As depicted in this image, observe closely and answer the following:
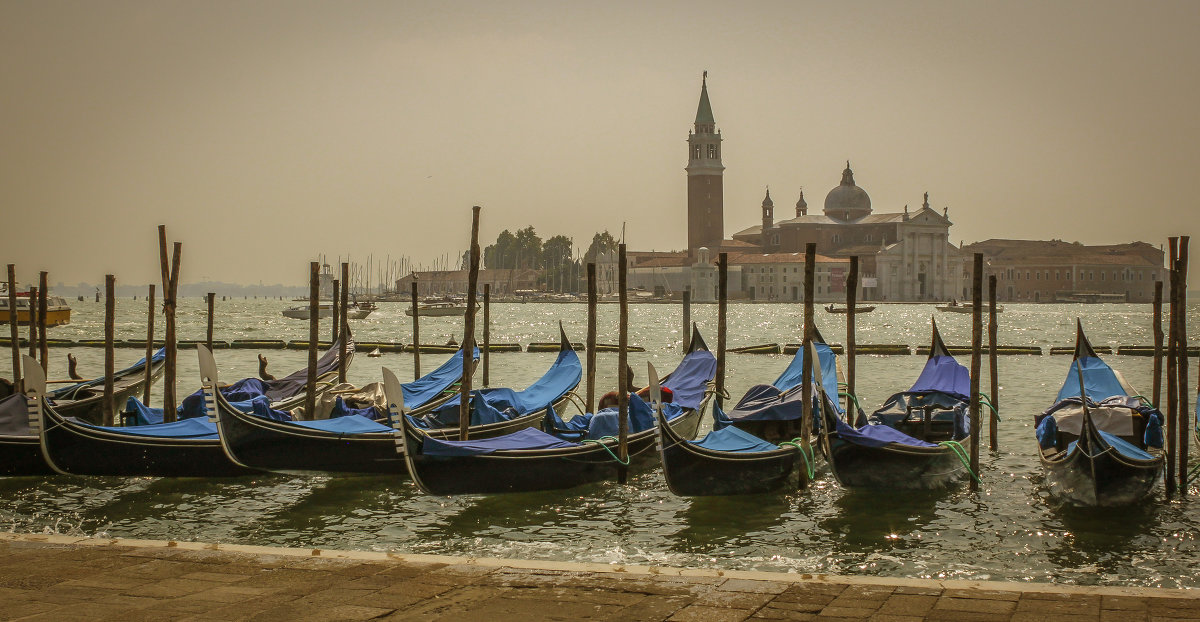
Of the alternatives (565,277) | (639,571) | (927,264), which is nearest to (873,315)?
(927,264)

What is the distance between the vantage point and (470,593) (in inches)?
170

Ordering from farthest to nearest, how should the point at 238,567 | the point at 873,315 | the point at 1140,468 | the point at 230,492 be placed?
the point at 873,315, the point at 230,492, the point at 1140,468, the point at 238,567

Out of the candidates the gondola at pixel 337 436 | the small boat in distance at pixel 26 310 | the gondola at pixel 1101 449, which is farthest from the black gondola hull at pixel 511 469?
the small boat in distance at pixel 26 310

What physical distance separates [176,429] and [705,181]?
75.9 m

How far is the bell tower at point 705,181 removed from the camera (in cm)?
8288

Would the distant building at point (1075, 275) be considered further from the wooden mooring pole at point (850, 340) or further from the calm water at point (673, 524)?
the calm water at point (673, 524)

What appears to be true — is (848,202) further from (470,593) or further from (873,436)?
(470,593)

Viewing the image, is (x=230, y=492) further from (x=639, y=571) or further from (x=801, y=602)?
(x=801, y=602)

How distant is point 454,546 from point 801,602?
10.3 ft

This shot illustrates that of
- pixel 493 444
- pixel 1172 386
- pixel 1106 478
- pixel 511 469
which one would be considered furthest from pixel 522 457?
pixel 1172 386

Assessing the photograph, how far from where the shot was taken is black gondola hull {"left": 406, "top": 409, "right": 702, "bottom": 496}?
7.58 m

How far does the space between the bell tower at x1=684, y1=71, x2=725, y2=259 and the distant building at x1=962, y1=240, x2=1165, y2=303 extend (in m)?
21.6

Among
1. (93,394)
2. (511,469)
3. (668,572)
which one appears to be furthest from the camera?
(93,394)

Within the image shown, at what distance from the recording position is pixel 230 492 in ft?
27.9
